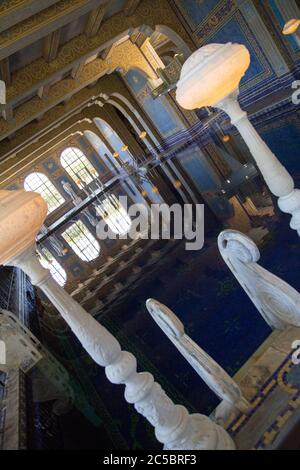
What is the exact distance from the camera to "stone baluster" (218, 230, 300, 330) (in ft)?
6.41

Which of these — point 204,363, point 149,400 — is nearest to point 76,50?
point 204,363

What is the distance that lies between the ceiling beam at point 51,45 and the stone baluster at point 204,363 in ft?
Answer: 12.8

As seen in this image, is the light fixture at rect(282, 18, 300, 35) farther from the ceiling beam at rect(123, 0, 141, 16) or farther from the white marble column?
the white marble column

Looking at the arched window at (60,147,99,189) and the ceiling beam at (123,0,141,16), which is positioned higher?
the ceiling beam at (123,0,141,16)

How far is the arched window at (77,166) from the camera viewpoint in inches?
599

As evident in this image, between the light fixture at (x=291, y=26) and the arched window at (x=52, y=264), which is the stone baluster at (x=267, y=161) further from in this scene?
the arched window at (x=52, y=264)

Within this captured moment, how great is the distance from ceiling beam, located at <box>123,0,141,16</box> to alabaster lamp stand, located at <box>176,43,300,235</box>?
15.7 feet

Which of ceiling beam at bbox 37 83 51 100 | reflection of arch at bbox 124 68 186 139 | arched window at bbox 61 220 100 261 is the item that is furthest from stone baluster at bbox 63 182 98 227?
ceiling beam at bbox 37 83 51 100

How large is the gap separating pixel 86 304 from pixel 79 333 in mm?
4088

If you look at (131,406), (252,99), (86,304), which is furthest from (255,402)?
(252,99)

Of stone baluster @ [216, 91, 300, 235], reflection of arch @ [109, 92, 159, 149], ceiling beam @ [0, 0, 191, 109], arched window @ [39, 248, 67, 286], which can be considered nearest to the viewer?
stone baluster @ [216, 91, 300, 235]

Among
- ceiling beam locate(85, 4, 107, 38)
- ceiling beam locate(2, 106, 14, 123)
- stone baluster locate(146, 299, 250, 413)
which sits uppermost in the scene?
ceiling beam locate(85, 4, 107, 38)

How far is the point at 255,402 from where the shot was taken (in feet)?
6.12

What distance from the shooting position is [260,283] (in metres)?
2.09
